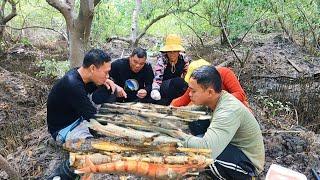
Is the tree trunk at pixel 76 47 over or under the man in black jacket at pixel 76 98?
over

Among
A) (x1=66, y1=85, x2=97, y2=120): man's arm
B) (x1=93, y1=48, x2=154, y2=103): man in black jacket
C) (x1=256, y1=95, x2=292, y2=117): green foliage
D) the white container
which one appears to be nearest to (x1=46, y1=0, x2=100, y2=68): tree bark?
(x1=93, y1=48, x2=154, y2=103): man in black jacket

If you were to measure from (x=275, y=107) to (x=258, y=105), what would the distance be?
28 centimetres

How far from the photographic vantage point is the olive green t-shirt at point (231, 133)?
2809mm

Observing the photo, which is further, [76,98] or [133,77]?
[133,77]

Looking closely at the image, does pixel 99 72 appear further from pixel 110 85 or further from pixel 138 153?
pixel 138 153

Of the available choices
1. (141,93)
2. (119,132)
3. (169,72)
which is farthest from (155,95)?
(119,132)

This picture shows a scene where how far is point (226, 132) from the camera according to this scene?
2934 mm

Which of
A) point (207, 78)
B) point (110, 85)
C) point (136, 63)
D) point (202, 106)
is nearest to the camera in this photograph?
point (207, 78)

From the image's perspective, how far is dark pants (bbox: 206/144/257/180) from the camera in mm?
3225

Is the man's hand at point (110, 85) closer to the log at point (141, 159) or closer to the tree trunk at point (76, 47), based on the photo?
the tree trunk at point (76, 47)

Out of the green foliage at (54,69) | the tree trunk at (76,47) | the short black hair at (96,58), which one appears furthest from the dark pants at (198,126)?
the green foliage at (54,69)

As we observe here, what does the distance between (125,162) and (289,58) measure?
917 centimetres

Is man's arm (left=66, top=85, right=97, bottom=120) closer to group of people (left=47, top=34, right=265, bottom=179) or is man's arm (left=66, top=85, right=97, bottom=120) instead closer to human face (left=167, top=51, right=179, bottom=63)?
group of people (left=47, top=34, right=265, bottom=179)

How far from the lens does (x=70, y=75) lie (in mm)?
3648
